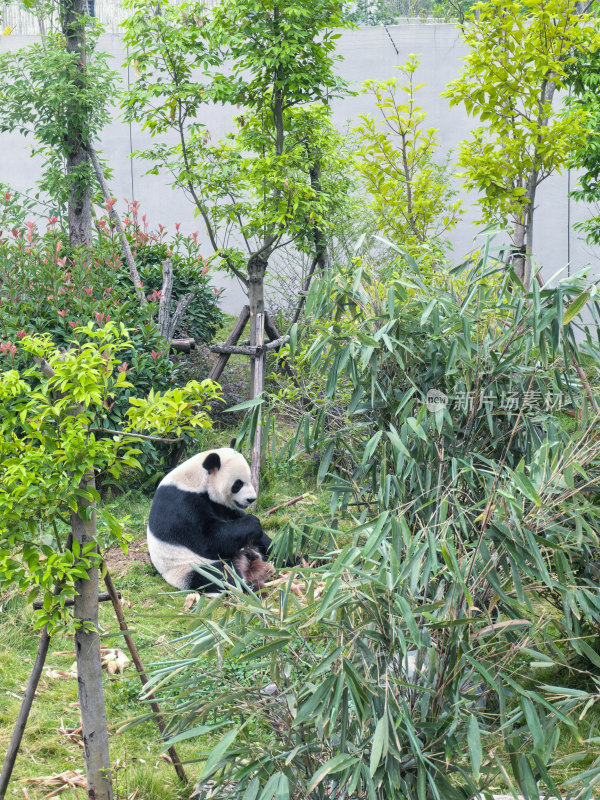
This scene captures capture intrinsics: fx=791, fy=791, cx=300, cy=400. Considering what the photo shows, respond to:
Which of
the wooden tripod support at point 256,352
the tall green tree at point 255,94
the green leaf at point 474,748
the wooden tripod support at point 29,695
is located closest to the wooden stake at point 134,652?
the wooden tripod support at point 29,695

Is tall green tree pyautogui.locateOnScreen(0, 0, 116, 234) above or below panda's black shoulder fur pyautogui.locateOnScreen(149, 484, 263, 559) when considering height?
above

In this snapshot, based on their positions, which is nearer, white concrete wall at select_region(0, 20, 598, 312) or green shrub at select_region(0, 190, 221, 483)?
green shrub at select_region(0, 190, 221, 483)

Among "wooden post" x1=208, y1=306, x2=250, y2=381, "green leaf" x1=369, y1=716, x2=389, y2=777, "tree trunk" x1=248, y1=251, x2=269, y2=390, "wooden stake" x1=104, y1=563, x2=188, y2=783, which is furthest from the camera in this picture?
"wooden post" x1=208, y1=306, x2=250, y2=381

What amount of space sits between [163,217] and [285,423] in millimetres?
5401

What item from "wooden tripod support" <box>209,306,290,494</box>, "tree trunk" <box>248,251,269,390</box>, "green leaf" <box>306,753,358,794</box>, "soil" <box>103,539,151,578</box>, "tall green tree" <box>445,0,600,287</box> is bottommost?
"soil" <box>103,539,151,578</box>

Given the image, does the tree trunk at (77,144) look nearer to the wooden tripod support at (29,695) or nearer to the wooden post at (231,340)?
the wooden post at (231,340)

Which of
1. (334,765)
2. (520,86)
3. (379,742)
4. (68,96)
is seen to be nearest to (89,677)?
(334,765)

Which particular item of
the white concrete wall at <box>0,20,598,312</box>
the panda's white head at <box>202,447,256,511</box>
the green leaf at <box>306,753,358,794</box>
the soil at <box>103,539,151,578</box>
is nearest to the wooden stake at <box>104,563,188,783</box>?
the green leaf at <box>306,753,358,794</box>

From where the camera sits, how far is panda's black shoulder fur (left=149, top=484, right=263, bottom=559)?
440 centimetres

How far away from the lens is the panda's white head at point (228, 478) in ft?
14.3

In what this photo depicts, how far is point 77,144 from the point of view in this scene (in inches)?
260

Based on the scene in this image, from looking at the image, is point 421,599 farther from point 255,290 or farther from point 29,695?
point 255,290

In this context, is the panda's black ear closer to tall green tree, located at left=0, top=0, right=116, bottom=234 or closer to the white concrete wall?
tall green tree, located at left=0, top=0, right=116, bottom=234

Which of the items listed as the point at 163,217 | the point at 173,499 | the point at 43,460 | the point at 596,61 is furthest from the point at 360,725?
the point at 163,217
